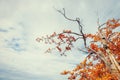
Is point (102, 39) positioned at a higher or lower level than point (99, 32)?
lower

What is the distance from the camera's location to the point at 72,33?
685 inches

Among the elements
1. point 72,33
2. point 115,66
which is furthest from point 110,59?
point 72,33

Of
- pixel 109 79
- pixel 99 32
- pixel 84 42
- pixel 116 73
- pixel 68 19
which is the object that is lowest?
pixel 116 73

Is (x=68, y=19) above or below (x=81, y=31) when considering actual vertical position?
above

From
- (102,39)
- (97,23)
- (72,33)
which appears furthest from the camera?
(97,23)

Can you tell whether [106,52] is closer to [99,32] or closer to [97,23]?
[99,32]

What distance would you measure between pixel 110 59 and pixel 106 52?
3.06 ft

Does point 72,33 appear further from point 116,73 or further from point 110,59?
point 116,73

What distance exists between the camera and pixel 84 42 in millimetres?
16281

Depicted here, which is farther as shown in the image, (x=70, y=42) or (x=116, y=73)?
(x=70, y=42)

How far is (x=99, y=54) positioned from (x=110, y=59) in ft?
3.53

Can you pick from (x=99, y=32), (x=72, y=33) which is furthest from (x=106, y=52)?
(x=72, y=33)

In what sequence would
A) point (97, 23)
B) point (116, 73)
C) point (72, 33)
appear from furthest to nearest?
1. point (97, 23)
2. point (72, 33)
3. point (116, 73)

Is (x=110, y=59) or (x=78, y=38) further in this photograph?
(x=78, y=38)
